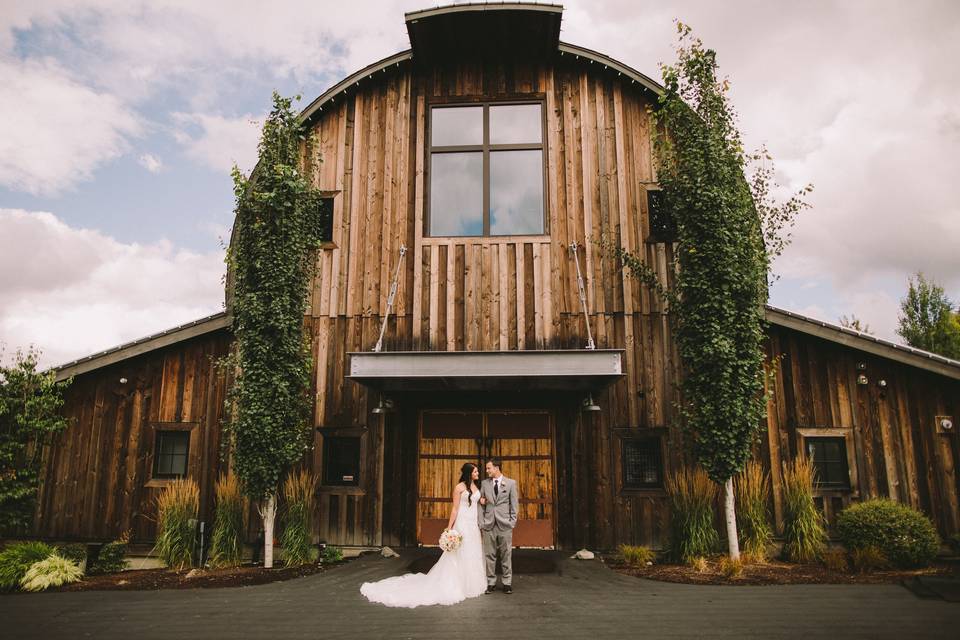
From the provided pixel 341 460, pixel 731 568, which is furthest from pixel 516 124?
pixel 731 568

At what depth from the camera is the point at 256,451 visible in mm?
9336

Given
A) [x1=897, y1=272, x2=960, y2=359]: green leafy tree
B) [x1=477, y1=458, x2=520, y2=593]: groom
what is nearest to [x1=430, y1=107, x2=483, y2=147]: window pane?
[x1=477, y1=458, x2=520, y2=593]: groom

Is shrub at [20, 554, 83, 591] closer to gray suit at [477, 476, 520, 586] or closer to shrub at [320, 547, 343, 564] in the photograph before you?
shrub at [320, 547, 343, 564]

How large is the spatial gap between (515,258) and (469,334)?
4.85 feet

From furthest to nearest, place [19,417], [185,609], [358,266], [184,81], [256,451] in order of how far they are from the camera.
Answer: [184,81] → [358,266] → [19,417] → [256,451] → [185,609]

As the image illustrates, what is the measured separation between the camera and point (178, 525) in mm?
9523

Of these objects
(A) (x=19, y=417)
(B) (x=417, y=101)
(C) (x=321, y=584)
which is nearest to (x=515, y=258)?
(B) (x=417, y=101)

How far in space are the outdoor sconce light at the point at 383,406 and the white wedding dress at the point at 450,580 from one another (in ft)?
7.75

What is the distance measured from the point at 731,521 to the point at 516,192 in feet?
20.1

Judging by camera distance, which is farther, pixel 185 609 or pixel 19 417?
pixel 19 417

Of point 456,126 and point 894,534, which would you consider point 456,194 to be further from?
point 894,534

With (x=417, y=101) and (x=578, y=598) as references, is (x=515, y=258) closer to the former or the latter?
(x=417, y=101)

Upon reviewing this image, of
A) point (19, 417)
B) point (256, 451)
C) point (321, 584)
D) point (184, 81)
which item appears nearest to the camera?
point (321, 584)

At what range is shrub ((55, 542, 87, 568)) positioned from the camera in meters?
9.18
